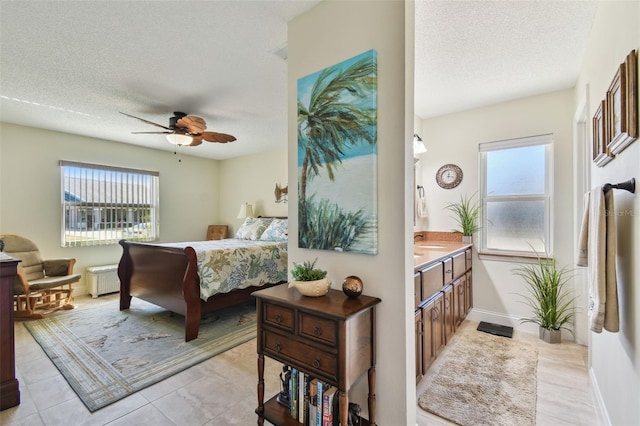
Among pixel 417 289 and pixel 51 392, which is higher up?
pixel 417 289

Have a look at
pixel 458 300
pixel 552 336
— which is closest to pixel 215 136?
pixel 458 300

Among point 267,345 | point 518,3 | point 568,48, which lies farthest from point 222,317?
point 568,48

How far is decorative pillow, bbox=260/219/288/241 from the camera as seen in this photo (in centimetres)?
440

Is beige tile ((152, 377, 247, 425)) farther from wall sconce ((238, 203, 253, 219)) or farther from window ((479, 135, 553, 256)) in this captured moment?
wall sconce ((238, 203, 253, 219))

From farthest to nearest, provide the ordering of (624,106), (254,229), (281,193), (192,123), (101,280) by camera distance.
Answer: (281,193), (254,229), (101,280), (192,123), (624,106)

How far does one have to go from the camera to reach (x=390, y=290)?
1.49 metres

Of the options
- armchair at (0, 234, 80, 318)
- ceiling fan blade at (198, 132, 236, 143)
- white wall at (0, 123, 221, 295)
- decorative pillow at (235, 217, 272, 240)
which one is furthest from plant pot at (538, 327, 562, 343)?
white wall at (0, 123, 221, 295)

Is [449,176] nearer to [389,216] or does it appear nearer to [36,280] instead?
[389,216]

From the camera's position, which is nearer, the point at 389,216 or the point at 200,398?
the point at 389,216

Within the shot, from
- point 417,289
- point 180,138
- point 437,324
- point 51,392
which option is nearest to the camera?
point 417,289

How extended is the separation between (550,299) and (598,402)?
1.22 metres

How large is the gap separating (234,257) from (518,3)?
3.32 m

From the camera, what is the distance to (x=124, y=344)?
2.74 metres

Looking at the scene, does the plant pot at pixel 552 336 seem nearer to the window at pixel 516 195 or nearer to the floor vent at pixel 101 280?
the window at pixel 516 195
